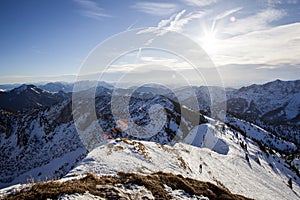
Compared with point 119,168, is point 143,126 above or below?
below

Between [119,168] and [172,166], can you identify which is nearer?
[119,168]

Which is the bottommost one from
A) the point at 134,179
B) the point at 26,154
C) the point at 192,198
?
the point at 26,154

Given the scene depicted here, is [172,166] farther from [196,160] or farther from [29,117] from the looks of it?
[29,117]

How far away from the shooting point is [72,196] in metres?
10.5

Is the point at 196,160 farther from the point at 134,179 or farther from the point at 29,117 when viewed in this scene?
the point at 29,117

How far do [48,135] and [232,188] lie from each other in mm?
101136

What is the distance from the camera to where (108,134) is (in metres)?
74.2

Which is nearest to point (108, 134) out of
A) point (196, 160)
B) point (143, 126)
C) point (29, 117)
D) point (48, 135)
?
point (143, 126)

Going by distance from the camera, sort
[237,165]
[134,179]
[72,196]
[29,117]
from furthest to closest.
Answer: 1. [29,117]
2. [237,165]
3. [134,179]
4. [72,196]

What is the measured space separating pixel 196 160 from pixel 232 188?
795cm

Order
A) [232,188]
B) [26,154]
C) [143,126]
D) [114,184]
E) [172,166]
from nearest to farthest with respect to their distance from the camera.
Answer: [114,184] < [172,166] < [232,188] < [143,126] < [26,154]

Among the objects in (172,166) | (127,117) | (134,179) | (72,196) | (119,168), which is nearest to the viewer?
(72,196)

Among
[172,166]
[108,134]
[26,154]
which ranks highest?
[172,166]

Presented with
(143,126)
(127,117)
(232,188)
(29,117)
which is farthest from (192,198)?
(29,117)
